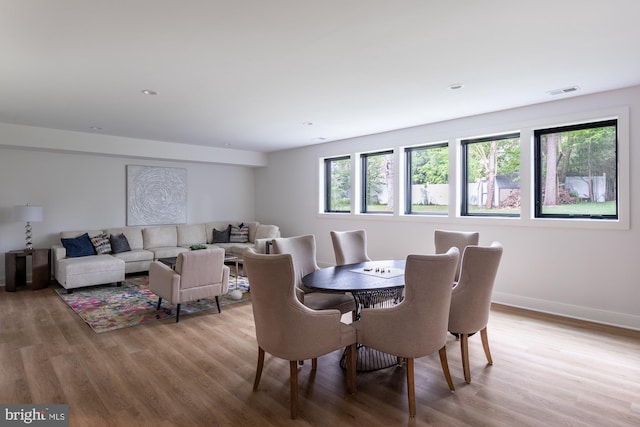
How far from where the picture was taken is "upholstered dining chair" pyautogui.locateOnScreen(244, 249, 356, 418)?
7.35ft

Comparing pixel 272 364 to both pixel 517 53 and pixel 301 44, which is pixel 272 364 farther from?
pixel 517 53

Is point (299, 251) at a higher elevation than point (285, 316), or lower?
higher

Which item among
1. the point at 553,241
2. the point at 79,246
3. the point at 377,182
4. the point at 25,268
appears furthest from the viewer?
the point at 377,182

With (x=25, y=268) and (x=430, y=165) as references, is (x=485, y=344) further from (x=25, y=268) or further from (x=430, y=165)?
(x=25, y=268)

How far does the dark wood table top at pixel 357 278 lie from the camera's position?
105 inches

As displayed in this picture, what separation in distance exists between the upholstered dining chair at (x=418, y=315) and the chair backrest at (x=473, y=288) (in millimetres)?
359

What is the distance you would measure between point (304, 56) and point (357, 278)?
184 centimetres

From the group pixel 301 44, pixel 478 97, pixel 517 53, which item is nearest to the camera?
pixel 301 44

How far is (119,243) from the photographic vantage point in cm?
629

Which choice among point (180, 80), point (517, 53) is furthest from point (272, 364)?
point (517, 53)

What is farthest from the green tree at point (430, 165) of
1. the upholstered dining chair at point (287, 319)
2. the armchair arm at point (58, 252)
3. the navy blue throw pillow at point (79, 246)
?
the armchair arm at point (58, 252)

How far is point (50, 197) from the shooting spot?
6.12 meters

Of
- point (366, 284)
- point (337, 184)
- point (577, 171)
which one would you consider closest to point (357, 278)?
point (366, 284)

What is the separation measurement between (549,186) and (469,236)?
1.43 metres
